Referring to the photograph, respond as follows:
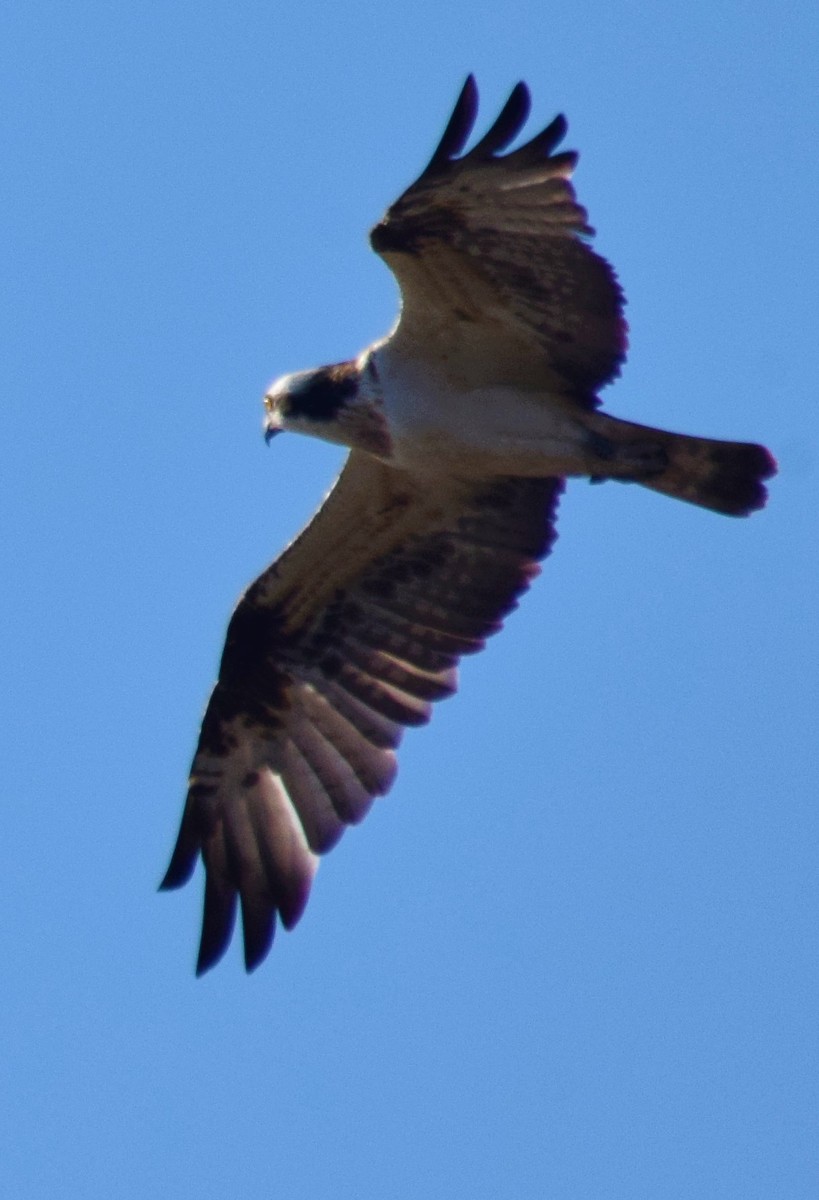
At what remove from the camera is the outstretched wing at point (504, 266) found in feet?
27.5

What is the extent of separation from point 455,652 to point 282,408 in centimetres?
134

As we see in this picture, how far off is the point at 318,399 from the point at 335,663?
1.41 meters

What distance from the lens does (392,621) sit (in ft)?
32.7

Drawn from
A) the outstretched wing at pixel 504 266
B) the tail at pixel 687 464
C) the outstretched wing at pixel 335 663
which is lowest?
the outstretched wing at pixel 335 663

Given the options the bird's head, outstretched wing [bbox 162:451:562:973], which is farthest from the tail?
the bird's head

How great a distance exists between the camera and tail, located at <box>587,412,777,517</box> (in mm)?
9070

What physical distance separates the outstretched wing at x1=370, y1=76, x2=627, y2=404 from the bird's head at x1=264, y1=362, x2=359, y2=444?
245mm

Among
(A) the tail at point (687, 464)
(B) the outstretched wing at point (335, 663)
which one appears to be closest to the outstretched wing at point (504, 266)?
(A) the tail at point (687, 464)

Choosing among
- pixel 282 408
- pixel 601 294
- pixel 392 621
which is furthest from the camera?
pixel 392 621

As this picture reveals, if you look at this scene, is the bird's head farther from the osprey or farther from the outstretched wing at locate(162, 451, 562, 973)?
the outstretched wing at locate(162, 451, 562, 973)

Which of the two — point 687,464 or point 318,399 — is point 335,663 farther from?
point 687,464

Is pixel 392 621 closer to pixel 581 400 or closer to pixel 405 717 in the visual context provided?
pixel 405 717

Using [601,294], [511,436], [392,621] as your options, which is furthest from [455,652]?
[601,294]

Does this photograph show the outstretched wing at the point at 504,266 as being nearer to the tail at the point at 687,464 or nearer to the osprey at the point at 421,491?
the osprey at the point at 421,491
